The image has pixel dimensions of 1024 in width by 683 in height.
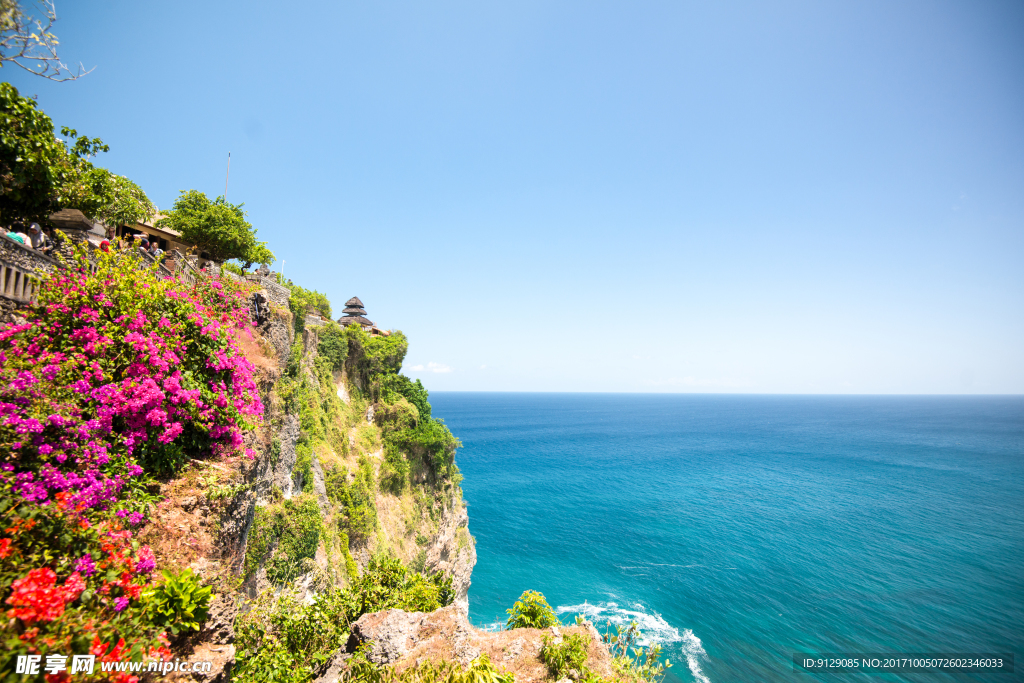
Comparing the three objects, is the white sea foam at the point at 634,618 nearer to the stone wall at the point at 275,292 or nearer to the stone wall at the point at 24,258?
the stone wall at the point at 275,292

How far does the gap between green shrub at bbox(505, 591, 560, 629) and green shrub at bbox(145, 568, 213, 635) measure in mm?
10886

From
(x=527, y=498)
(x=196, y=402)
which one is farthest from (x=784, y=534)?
(x=196, y=402)

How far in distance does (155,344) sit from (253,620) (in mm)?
8225

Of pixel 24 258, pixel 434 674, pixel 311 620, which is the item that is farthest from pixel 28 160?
pixel 434 674

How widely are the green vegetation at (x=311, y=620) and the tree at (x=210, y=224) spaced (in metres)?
20.2

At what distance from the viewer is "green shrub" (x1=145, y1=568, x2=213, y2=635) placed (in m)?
6.17

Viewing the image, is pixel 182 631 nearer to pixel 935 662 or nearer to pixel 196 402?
pixel 196 402

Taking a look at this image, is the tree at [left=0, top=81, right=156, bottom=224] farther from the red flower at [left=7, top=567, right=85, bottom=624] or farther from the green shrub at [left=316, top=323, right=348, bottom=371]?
the green shrub at [left=316, top=323, right=348, bottom=371]

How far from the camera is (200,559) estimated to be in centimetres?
763

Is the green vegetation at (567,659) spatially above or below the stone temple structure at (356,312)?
below

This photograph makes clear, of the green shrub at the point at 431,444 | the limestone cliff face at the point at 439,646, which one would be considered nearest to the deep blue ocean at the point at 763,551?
the green shrub at the point at 431,444

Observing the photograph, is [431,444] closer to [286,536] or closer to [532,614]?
[286,536]

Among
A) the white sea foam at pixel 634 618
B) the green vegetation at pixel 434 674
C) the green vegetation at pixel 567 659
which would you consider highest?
the green vegetation at pixel 434 674

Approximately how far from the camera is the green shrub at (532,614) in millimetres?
14511
